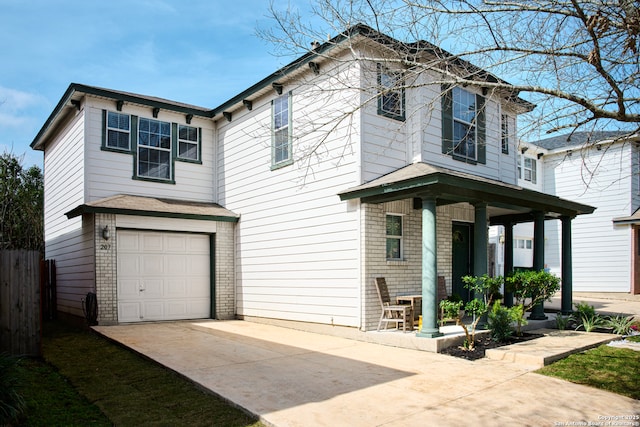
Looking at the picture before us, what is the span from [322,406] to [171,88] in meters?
13.2

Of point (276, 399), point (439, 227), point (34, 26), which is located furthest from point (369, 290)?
point (34, 26)

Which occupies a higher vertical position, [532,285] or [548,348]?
[532,285]

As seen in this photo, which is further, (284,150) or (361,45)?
(284,150)

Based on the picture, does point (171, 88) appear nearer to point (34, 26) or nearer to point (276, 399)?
point (34, 26)

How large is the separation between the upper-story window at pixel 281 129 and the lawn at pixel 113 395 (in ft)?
19.2

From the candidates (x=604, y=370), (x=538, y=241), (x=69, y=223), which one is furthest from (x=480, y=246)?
(x=69, y=223)

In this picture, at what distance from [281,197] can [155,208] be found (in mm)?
3328

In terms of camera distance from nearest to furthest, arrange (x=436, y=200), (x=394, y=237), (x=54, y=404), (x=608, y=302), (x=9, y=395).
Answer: (x=9, y=395), (x=54, y=404), (x=436, y=200), (x=394, y=237), (x=608, y=302)

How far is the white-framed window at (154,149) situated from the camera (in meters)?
13.4

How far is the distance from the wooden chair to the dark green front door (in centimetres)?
300

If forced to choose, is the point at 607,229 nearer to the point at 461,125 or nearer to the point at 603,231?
the point at 603,231

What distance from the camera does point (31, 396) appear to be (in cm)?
582

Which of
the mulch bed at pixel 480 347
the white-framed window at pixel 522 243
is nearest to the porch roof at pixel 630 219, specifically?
the white-framed window at pixel 522 243

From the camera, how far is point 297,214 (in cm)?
1147
